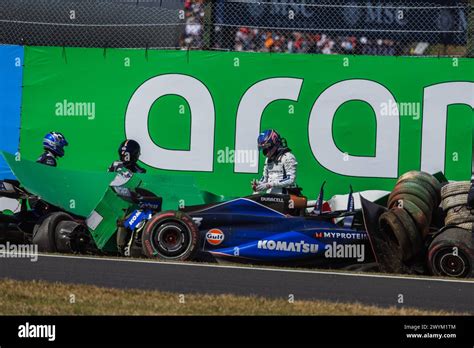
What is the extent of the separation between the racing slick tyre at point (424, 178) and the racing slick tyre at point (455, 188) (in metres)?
0.09

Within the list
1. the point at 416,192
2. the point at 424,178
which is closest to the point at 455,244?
the point at 416,192

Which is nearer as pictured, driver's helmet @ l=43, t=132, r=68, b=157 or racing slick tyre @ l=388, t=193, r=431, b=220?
racing slick tyre @ l=388, t=193, r=431, b=220

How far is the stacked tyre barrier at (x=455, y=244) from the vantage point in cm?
1121

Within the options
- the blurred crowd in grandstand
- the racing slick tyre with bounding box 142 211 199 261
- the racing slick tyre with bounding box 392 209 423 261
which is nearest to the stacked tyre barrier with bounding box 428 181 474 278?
the racing slick tyre with bounding box 392 209 423 261

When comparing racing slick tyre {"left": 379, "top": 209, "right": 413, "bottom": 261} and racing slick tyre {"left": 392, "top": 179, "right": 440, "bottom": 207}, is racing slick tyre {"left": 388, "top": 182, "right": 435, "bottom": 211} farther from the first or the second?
racing slick tyre {"left": 379, "top": 209, "right": 413, "bottom": 261}

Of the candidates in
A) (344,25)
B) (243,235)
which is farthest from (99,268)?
(344,25)

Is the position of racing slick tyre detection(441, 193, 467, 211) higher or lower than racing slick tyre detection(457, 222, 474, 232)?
higher

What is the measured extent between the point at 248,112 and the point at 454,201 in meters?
2.96

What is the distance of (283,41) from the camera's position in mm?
13062

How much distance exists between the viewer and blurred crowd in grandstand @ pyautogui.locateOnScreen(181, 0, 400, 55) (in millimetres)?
12914

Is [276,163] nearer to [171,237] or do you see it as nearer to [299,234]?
[299,234]

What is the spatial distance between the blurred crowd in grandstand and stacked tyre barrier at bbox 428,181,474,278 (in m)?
2.43

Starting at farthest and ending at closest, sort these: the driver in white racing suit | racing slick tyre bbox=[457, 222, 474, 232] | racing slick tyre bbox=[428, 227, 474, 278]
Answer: the driver in white racing suit → racing slick tyre bbox=[457, 222, 474, 232] → racing slick tyre bbox=[428, 227, 474, 278]

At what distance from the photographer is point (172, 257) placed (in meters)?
11.6
